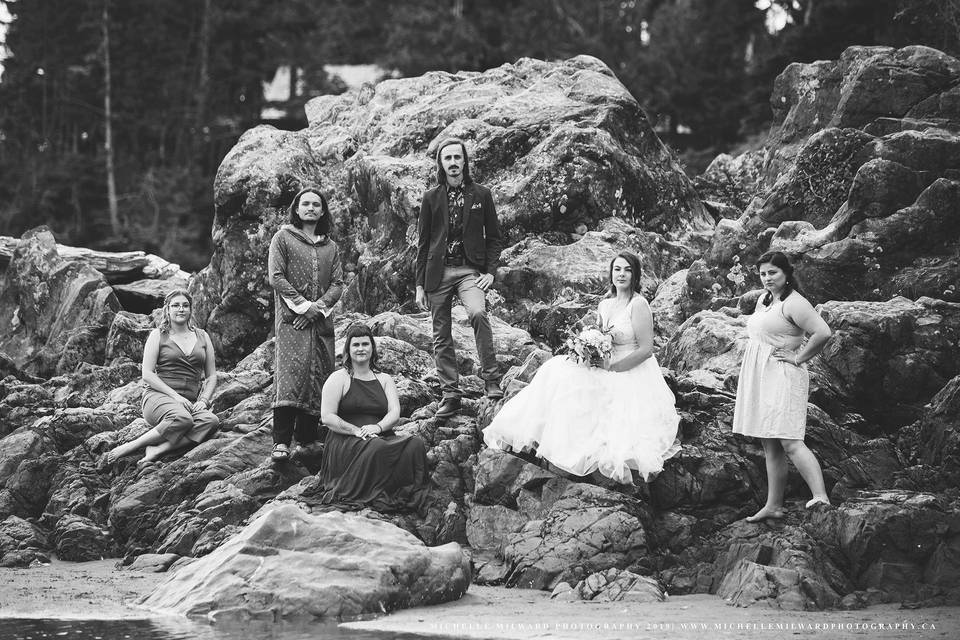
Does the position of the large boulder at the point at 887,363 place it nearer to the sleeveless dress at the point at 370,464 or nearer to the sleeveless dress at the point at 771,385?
the sleeveless dress at the point at 771,385

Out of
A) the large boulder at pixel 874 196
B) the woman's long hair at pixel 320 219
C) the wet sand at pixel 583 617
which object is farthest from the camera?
the large boulder at pixel 874 196

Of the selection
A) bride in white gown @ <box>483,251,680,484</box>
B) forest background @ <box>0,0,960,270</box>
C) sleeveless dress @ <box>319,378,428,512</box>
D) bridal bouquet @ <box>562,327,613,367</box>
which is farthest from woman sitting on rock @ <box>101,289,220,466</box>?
forest background @ <box>0,0,960,270</box>

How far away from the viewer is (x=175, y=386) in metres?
11.4

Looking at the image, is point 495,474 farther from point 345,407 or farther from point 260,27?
point 260,27

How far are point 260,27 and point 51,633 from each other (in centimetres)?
3055

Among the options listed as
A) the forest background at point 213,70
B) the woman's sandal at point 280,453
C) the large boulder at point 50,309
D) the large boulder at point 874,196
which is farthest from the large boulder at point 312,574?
the forest background at point 213,70

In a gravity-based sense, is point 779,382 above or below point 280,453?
above

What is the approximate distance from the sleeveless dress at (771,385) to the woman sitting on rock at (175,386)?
5.49m

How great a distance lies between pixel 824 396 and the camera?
999cm

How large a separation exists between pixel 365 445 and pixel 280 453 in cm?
110

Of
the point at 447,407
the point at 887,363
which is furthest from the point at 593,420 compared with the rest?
the point at 887,363

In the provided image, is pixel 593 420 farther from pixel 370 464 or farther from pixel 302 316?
pixel 302 316

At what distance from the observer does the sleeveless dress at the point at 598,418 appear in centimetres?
875

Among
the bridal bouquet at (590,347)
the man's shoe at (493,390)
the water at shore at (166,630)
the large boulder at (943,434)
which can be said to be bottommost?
the water at shore at (166,630)
